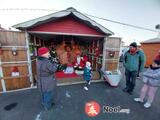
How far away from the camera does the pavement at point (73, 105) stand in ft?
8.16

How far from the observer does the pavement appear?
8.16ft

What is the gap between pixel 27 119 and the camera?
7.69ft

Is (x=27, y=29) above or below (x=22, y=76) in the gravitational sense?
Result: above

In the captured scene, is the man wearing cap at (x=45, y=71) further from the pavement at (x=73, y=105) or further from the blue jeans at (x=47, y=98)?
the pavement at (x=73, y=105)

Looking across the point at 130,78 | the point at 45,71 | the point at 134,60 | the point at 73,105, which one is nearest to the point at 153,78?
the point at 134,60

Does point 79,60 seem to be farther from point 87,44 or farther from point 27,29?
point 27,29

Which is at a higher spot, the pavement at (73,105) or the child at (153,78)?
the child at (153,78)

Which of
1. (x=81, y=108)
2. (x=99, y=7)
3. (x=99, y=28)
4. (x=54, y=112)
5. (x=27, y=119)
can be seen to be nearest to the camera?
(x=27, y=119)

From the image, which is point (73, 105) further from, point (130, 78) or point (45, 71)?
point (130, 78)

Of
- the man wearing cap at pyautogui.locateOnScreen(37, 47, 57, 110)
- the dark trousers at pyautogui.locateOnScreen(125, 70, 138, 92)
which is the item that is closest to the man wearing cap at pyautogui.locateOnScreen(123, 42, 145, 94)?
the dark trousers at pyautogui.locateOnScreen(125, 70, 138, 92)

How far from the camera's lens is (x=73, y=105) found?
2.94 metres

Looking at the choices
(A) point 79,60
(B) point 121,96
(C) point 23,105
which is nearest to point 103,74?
(B) point 121,96

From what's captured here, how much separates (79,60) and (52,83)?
3517 millimetres

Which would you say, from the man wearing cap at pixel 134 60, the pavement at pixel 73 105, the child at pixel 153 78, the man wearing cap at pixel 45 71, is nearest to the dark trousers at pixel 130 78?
the man wearing cap at pixel 134 60
